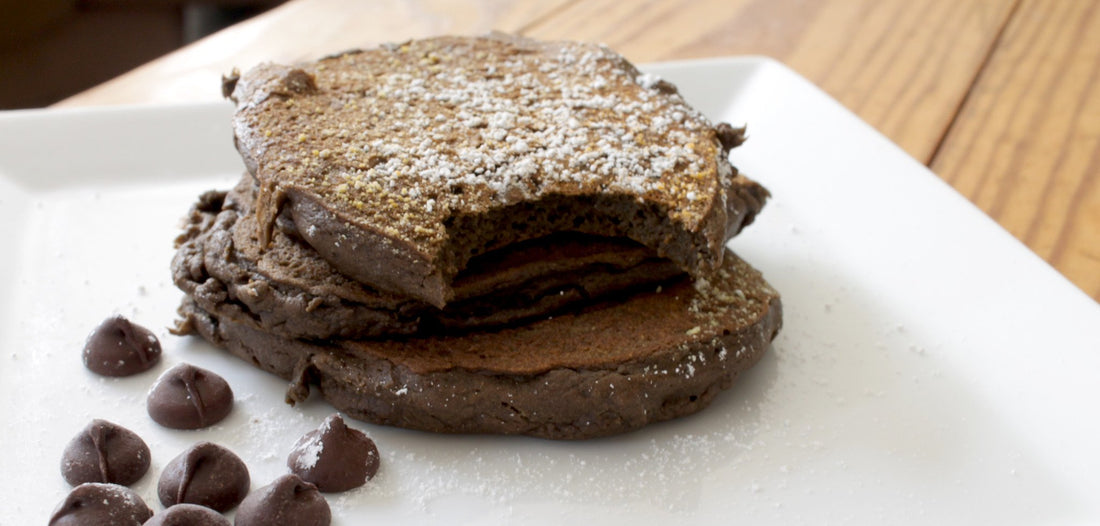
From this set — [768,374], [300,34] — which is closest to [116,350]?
[768,374]

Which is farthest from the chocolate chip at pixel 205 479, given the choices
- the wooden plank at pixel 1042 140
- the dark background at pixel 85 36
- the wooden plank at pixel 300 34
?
the dark background at pixel 85 36

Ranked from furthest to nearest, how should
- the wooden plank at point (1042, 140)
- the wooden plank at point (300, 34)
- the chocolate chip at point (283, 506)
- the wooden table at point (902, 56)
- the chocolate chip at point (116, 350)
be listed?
the wooden plank at point (300, 34) → the wooden table at point (902, 56) → the wooden plank at point (1042, 140) → the chocolate chip at point (116, 350) → the chocolate chip at point (283, 506)

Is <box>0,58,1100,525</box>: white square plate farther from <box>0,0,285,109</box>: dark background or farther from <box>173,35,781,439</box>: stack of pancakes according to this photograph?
<box>0,0,285,109</box>: dark background

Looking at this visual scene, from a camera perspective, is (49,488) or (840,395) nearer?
(49,488)

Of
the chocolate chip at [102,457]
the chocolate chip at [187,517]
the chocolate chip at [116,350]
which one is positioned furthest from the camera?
the chocolate chip at [116,350]

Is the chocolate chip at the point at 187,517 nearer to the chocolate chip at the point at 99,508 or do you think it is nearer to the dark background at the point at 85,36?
the chocolate chip at the point at 99,508

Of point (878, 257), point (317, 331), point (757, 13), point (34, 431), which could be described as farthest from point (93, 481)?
point (757, 13)

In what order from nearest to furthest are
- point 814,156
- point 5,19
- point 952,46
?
point 814,156, point 952,46, point 5,19

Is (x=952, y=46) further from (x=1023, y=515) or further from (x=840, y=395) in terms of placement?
(x=1023, y=515)
